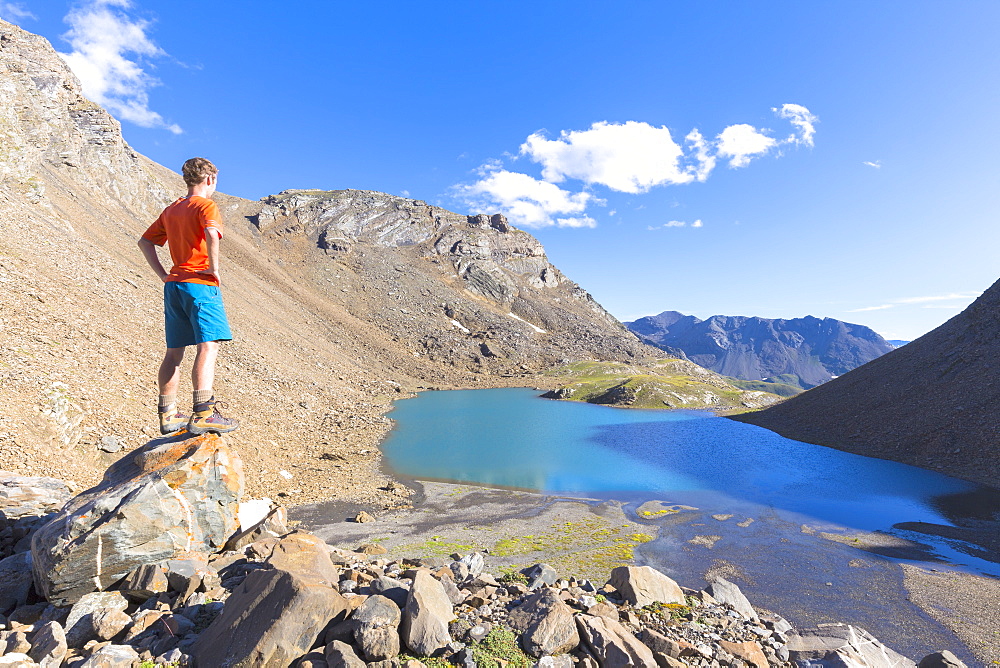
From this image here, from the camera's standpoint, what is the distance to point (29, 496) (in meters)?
9.97

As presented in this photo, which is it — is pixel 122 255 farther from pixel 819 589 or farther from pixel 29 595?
pixel 819 589

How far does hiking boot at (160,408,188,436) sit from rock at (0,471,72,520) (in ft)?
12.7

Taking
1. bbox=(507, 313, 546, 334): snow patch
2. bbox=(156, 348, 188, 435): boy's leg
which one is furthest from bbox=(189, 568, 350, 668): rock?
bbox=(507, 313, 546, 334): snow patch

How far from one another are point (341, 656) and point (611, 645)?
13.6 feet

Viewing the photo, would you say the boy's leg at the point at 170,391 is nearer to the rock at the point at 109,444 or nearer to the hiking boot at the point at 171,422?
the hiking boot at the point at 171,422

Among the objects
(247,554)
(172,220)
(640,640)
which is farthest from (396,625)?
(172,220)

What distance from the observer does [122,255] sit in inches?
1793

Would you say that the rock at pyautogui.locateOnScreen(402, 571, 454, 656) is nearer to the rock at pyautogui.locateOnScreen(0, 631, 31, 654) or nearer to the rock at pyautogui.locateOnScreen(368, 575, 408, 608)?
the rock at pyautogui.locateOnScreen(368, 575, 408, 608)

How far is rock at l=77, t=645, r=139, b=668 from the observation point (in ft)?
17.1

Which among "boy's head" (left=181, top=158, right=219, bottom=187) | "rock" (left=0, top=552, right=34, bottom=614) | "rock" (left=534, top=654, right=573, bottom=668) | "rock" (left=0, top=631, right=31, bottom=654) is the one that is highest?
"boy's head" (left=181, top=158, right=219, bottom=187)

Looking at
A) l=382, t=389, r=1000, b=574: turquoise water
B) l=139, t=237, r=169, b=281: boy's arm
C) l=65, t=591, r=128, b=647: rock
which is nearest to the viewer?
l=65, t=591, r=128, b=647: rock

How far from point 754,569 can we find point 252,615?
22.4 metres

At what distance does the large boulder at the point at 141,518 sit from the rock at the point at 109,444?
14465 mm

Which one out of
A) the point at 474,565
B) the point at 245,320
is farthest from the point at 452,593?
the point at 245,320
